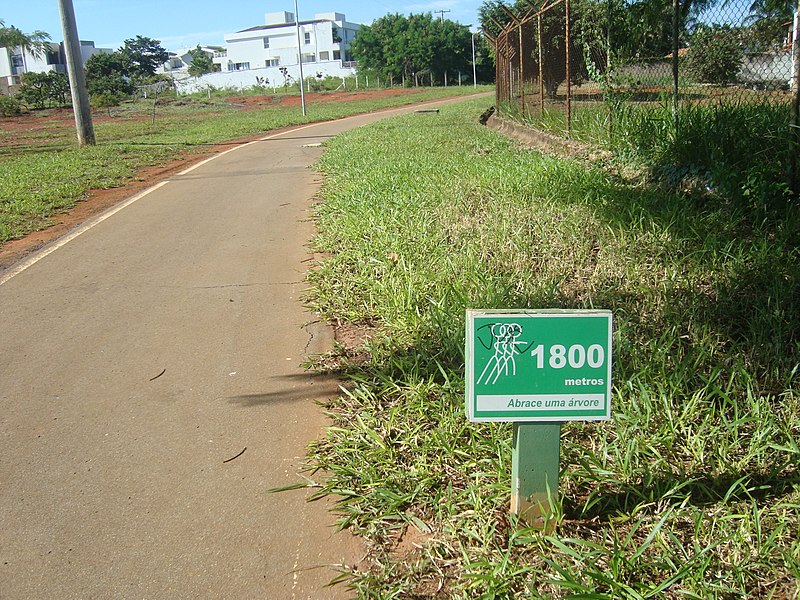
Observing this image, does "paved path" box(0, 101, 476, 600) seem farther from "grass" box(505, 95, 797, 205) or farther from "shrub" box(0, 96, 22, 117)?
"shrub" box(0, 96, 22, 117)

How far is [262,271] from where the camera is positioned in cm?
677

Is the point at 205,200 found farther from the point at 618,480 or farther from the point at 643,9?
the point at 618,480

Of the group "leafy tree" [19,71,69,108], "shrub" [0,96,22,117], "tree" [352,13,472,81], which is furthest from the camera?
"tree" [352,13,472,81]

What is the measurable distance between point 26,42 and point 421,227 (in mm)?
64541

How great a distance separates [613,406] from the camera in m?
3.44

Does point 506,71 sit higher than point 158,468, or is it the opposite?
point 506,71

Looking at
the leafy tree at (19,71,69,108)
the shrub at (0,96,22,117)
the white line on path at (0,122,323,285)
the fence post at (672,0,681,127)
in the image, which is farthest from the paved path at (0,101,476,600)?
the leafy tree at (19,71,69,108)

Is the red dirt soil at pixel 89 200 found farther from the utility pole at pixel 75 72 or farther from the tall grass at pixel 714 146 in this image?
the tall grass at pixel 714 146

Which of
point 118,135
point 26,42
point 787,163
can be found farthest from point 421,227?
point 26,42

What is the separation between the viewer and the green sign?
8.18 ft

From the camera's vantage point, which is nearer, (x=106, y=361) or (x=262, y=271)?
(x=106, y=361)

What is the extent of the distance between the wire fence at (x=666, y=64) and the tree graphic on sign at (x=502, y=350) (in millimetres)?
4172

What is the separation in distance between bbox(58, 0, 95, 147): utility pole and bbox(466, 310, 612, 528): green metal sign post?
19.3 m

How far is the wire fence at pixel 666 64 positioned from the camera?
6508 millimetres
